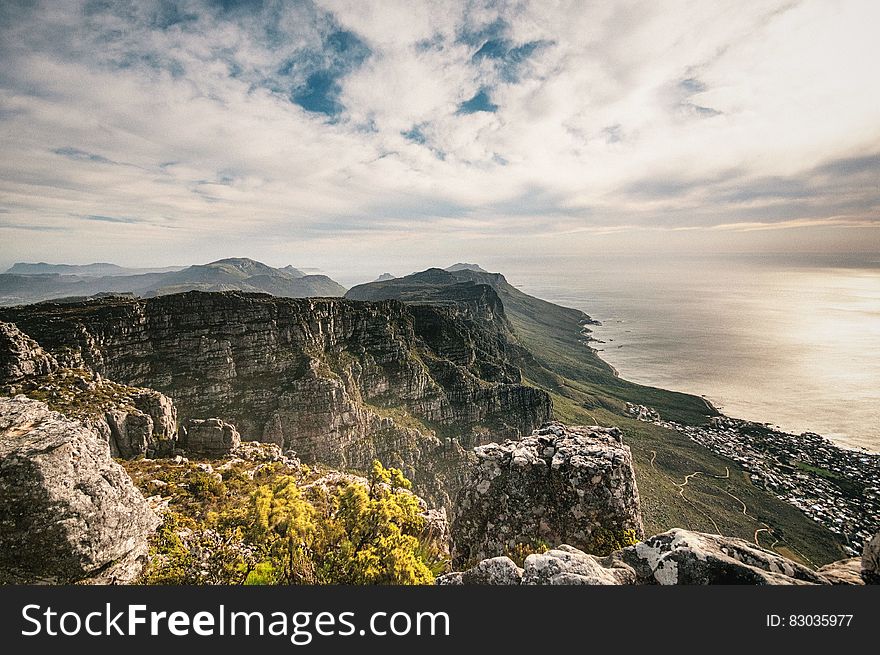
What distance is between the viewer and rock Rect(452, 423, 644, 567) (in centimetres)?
1686

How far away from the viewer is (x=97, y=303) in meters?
63.7

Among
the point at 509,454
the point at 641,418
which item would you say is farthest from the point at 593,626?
the point at 641,418

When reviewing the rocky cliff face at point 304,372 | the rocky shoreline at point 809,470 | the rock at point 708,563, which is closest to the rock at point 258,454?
the rocky cliff face at point 304,372

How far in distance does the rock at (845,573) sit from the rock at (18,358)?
186 ft

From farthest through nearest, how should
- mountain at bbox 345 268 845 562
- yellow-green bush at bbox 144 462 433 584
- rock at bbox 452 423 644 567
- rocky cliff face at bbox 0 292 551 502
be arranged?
mountain at bbox 345 268 845 562 < rocky cliff face at bbox 0 292 551 502 < rock at bbox 452 423 644 567 < yellow-green bush at bbox 144 462 433 584

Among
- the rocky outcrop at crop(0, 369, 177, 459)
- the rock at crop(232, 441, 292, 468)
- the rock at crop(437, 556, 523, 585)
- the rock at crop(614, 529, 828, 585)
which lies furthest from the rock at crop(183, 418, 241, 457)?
the rock at crop(614, 529, 828, 585)

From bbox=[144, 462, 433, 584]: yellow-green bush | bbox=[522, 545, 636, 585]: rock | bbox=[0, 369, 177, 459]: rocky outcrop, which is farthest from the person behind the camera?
bbox=[0, 369, 177, 459]: rocky outcrop

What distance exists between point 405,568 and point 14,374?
45501 millimetres

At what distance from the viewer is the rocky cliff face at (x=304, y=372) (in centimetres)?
5731

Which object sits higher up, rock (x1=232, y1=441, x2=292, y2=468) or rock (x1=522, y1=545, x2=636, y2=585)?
rock (x1=522, y1=545, x2=636, y2=585)

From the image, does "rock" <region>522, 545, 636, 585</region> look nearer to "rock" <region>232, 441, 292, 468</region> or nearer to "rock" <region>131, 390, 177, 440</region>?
"rock" <region>232, 441, 292, 468</region>

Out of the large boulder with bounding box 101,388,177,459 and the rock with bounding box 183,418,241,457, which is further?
the rock with bounding box 183,418,241,457

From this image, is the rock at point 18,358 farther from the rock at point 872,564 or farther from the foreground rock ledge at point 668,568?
the rock at point 872,564

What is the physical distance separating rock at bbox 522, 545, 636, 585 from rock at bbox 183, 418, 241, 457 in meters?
37.9
